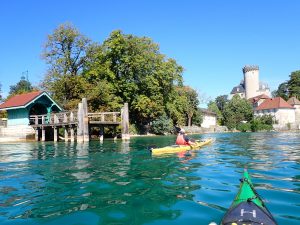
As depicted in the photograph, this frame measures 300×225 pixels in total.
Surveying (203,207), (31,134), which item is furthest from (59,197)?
(31,134)

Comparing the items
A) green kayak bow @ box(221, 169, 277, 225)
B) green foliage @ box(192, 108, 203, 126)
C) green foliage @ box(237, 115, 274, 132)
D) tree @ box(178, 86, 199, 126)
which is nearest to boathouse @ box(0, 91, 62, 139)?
green kayak bow @ box(221, 169, 277, 225)

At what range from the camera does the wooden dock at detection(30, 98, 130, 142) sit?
3091 cm

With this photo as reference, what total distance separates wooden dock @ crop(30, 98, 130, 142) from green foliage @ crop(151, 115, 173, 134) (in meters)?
20.5

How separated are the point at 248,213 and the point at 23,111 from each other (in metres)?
34.6

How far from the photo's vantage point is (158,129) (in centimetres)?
5566

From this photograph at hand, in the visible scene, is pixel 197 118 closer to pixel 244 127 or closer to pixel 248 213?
pixel 244 127

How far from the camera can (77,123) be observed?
31.9 metres

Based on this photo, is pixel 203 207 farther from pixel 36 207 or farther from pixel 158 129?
pixel 158 129

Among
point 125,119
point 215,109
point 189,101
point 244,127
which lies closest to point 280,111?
point 244,127

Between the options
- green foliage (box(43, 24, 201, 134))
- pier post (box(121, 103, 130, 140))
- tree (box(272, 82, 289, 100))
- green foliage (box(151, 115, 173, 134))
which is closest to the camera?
pier post (box(121, 103, 130, 140))

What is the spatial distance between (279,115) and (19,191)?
92.4 meters

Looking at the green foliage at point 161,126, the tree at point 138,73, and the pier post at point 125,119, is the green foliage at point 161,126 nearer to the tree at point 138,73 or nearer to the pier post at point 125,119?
the tree at point 138,73

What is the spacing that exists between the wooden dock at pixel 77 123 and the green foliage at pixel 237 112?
55.1 m

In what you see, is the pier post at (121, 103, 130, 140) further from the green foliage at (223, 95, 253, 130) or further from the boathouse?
the green foliage at (223, 95, 253, 130)
